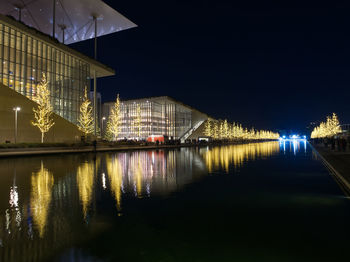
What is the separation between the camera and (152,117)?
95438 millimetres

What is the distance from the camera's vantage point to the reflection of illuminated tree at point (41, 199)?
227 inches

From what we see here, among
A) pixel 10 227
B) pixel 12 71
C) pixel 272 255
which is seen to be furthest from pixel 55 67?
pixel 272 255

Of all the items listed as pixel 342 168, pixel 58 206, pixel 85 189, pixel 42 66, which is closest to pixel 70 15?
pixel 42 66

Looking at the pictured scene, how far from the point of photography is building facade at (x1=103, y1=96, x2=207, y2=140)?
94938mm

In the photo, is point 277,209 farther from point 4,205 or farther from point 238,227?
point 4,205

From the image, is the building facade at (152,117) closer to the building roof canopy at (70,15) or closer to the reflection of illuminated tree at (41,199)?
the building roof canopy at (70,15)

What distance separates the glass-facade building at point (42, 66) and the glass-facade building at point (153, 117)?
39432 millimetres

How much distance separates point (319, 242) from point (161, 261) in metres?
2.74

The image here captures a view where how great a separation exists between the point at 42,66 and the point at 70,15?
14.2 metres

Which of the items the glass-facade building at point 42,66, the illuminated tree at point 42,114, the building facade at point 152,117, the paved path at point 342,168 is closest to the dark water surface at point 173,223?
the paved path at point 342,168

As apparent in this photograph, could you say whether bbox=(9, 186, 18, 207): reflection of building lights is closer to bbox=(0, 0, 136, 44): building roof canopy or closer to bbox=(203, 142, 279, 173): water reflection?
bbox=(203, 142, 279, 173): water reflection

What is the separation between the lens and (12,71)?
38.5 metres

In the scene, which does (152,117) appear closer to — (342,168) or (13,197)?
(342,168)

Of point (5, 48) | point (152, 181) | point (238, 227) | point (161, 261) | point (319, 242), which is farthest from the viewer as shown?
point (5, 48)
